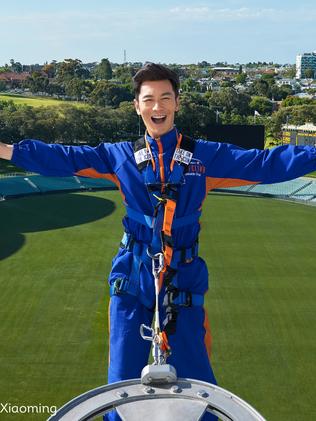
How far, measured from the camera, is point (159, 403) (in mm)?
2475

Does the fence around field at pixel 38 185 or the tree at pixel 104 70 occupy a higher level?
the tree at pixel 104 70

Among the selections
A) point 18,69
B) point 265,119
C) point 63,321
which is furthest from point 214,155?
point 18,69

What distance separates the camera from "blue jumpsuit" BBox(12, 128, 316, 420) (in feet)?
12.7

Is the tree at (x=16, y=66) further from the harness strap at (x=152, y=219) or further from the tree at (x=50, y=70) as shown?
the harness strap at (x=152, y=219)

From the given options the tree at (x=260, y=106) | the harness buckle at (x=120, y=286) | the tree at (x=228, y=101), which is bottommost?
the tree at (x=260, y=106)

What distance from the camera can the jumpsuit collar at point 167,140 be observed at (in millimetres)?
4039

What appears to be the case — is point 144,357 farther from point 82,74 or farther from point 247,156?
point 82,74

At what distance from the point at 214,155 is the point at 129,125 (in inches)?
1988

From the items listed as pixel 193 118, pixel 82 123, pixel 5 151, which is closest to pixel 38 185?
pixel 82 123

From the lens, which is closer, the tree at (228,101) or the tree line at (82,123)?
the tree line at (82,123)

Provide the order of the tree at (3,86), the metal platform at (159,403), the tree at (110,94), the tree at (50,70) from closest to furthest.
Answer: the metal platform at (159,403) → the tree at (110,94) → the tree at (3,86) → the tree at (50,70)

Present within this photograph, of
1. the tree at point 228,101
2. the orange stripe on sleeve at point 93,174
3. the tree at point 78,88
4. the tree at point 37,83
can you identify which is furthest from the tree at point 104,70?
the orange stripe on sleeve at point 93,174

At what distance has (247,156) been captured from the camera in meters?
3.99

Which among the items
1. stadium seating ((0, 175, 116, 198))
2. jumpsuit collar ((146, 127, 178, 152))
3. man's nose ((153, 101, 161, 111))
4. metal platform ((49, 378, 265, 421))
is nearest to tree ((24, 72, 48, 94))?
stadium seating ((0, 175, 116, 198))
